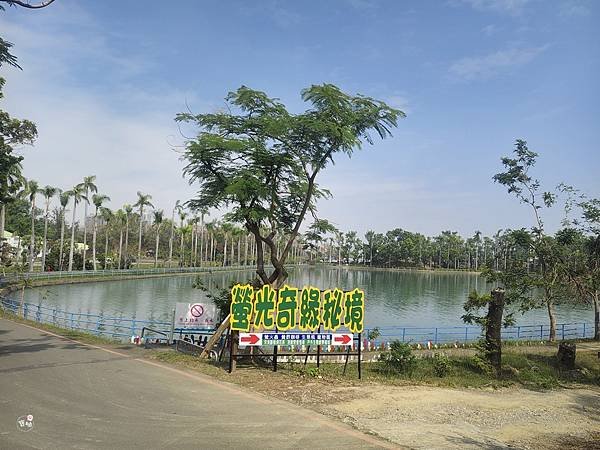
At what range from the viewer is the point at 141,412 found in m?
9.04

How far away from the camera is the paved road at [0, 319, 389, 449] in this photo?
25.0 feet

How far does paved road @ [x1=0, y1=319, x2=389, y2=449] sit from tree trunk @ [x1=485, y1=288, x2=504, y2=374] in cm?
813

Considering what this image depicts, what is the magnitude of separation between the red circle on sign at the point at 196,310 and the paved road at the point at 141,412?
4.85 metres

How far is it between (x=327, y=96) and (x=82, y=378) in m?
10.6

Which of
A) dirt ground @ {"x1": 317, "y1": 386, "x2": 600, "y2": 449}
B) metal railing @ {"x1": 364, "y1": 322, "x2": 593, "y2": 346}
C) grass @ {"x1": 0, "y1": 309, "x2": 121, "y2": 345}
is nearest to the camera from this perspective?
dirt ground @ {"x1": 317, "y1": 386, "x2": 600, "y2": 449}

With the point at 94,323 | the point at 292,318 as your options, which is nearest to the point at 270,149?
the point at 292,318

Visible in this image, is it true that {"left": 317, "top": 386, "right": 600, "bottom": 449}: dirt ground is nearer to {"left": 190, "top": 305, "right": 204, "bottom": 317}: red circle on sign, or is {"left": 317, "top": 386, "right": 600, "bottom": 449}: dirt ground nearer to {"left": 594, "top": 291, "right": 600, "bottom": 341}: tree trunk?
{"left": 190, "top": 305, "right": 204, "bottom": 317}: red circle on sign

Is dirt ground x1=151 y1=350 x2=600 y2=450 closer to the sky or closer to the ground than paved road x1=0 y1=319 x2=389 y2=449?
closer to the ground

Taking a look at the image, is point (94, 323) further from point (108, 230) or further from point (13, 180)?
point (108, 230)

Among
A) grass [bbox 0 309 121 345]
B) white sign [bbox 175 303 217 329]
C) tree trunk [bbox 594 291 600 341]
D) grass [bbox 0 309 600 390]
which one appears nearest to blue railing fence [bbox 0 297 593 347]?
white sign [bbox 175 303 217 329]

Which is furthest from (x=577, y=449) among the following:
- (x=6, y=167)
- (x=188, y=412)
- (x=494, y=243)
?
(x=494, y=243)

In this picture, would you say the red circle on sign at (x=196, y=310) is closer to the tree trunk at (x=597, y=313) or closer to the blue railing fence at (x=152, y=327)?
the blue railing fence at (x=152, y=327)

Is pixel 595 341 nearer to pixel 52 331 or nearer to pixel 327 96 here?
pixel 327 96

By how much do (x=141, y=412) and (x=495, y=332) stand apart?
11.5 metres
